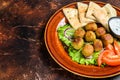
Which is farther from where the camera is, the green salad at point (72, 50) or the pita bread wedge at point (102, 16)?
the pita bread wedge at point (102, 16)

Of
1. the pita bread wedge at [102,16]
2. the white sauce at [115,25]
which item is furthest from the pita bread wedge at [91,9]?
the white sauce at [115,25]

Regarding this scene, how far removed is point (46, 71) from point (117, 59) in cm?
46

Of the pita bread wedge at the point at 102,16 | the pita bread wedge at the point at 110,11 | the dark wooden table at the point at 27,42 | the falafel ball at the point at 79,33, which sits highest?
the pita bread wedge at the point at 110,11

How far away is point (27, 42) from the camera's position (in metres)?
1.84

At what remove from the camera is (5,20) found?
1.99 metres

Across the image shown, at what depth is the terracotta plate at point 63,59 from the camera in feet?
5.13

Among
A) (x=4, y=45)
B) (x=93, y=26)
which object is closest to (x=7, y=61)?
(x=4, y=45)

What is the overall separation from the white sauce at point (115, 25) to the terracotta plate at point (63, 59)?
305mm

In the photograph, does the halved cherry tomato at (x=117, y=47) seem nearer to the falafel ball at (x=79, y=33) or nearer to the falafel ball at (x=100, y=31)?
the falafel ball at (x=100, y=31)

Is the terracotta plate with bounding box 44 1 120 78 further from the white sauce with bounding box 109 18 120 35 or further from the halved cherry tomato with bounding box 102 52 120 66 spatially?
the white sauce with bounding box 109 18 120 35

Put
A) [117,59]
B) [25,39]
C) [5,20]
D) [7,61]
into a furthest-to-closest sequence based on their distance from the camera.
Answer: [5,20] < [25,39] < [7,61] < [117,59]

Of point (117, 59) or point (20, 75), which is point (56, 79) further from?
point (117, 59)

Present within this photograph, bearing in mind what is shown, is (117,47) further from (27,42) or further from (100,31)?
(27,42)

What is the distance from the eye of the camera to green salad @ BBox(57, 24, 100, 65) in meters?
1.66
